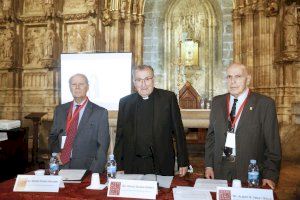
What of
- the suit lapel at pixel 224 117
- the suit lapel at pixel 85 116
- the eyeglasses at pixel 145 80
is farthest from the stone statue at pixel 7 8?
the suit lapel at pixel 224 117

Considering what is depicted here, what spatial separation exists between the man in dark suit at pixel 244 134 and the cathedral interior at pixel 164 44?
12.2 feet

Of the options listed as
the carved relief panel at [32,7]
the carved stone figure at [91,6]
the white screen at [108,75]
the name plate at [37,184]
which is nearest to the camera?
the name plate at [37,184]

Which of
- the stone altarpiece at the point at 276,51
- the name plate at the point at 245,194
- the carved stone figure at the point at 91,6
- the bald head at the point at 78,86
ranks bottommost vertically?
the name plate at the point at 245,194

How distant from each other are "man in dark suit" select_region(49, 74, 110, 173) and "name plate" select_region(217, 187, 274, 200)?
1513 mm

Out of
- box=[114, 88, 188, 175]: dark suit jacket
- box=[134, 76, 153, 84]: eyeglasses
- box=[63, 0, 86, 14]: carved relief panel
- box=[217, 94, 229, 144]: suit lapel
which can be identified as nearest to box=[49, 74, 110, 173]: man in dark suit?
box=[114, 88, 188, 175]: dark suit jacket

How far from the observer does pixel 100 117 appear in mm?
3566

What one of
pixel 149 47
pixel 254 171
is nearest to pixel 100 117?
pixel 254 171

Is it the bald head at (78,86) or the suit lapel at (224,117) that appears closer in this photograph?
the suit lapel at (224,117)

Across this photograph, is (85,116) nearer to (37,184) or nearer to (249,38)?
(37,184)

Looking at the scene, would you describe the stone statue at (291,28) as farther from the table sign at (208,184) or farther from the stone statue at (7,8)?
the stone statue at (7,8)

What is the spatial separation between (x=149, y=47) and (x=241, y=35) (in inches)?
112

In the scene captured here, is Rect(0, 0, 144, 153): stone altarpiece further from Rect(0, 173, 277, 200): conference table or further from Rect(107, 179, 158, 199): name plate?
Rect(107, 179, 158, 199): name plate

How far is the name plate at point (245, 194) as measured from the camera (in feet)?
7.25

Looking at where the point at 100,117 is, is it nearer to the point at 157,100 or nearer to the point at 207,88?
the point at 157,100
